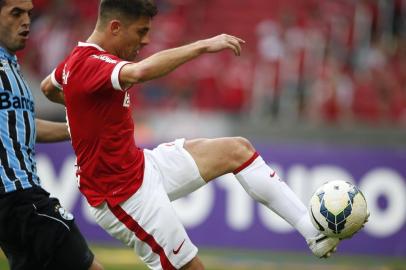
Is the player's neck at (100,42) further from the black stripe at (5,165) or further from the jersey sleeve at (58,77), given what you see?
the black stripe at (5,165)


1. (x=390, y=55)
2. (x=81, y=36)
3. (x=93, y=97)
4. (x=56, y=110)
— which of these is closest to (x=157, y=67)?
(x=93, y=97)

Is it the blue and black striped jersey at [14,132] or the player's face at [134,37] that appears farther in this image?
the player's face at [134,37]

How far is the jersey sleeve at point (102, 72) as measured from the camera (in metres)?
5.36

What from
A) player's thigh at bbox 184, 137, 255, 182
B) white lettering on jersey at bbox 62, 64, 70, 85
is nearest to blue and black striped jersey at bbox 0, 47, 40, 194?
white lettering on jersey at bbox 62, 64, 70, 85

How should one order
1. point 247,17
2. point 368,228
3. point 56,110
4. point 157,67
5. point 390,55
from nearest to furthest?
point 157,67 < point 368,228 < point 56,110 < point 390,55 < point 247,17

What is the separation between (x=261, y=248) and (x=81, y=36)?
17.8 ft

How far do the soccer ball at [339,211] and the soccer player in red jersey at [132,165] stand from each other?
0.49 feet

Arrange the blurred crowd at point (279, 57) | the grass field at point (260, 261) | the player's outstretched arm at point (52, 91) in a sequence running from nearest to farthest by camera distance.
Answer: the player's outstretched arm at point (52, 91), the grass field at point (260, 261), the blurred crowd at point (279, 57)

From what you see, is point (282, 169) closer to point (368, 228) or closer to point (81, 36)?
point (368, 228)

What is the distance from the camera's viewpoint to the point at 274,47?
15141mm

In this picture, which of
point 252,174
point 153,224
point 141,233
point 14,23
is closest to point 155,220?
point 153,224

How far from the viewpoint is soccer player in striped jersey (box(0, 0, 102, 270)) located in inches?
219

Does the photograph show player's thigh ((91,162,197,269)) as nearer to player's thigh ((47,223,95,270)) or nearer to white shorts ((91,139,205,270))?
white shorts ((91,139,205,270))

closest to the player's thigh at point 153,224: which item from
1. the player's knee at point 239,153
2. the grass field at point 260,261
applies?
the player's knee at point 239,153
